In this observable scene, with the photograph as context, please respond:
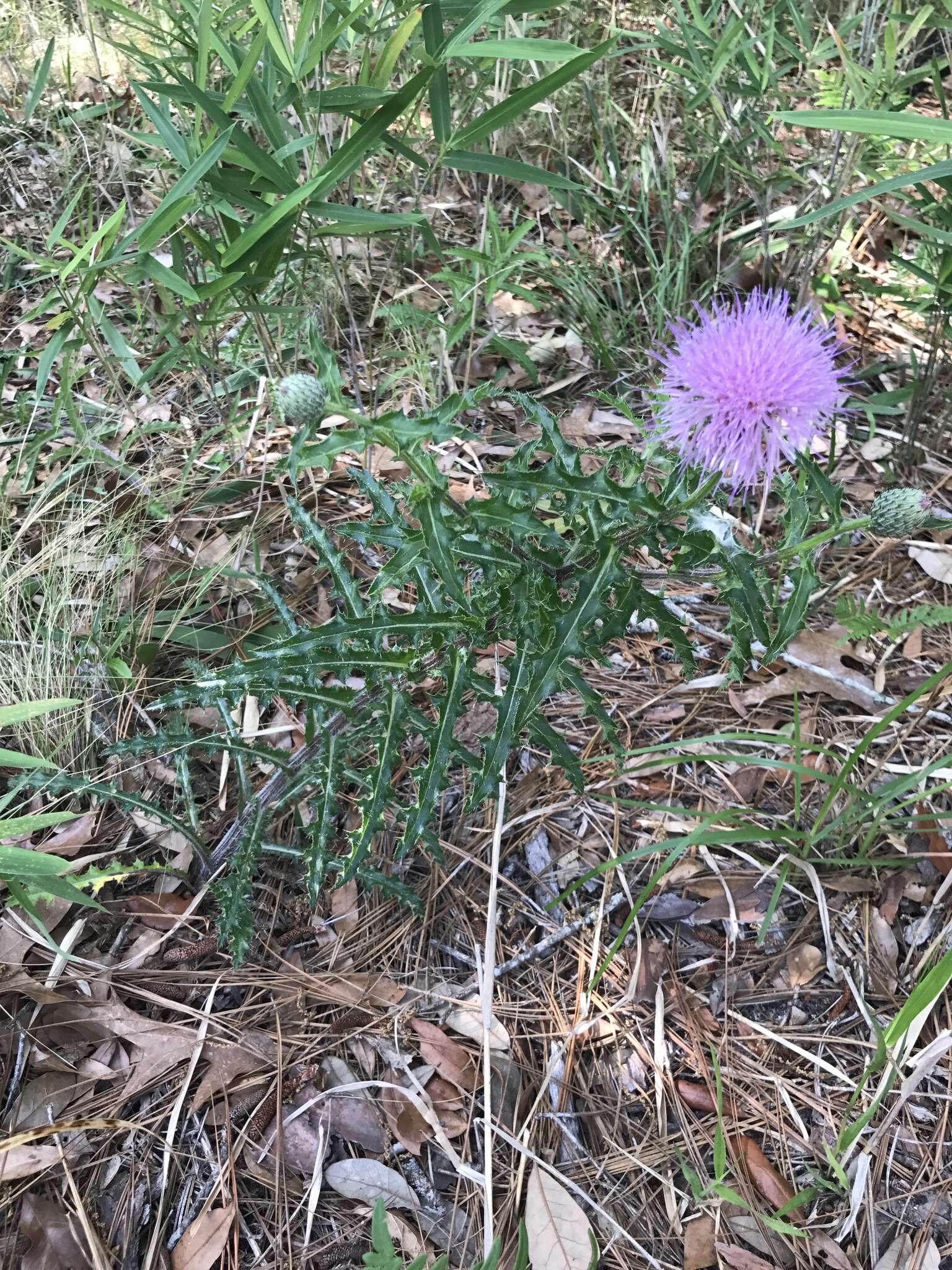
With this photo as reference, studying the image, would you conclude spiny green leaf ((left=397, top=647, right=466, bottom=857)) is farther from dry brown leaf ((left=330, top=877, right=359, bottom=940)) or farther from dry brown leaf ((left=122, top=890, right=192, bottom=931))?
dry brown leaf ((left=122, top=890, right=192, bottom=931))

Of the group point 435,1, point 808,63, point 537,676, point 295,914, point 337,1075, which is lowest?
point 337,1075

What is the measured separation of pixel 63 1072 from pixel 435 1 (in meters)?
2.08

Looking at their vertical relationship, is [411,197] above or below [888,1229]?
above

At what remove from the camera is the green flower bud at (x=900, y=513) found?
1410 mm

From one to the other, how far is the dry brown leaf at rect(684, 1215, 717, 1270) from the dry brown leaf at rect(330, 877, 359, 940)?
2.56 feet

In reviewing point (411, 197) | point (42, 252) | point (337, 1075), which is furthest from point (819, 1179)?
point (42, 252)

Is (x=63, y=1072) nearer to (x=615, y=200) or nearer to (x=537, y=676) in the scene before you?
(x=537, y=676)

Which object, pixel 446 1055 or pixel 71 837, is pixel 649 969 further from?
pixel 71 837

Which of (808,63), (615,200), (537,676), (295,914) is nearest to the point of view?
(537,676)

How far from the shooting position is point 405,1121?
1.50 m

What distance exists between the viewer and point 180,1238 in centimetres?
138

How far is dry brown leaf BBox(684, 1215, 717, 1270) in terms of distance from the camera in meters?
1.36

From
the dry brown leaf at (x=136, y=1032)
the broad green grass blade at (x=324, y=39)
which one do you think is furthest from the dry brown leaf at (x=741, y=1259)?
the broad green grass blade at (x=324, y=39)

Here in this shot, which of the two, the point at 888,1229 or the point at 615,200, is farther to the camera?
the point at 615,200
